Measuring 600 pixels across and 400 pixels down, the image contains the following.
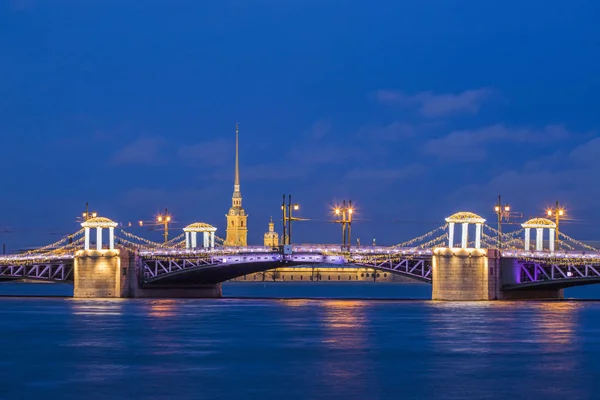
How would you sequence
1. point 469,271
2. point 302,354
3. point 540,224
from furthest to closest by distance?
point 540,224 < point 469,271 < point 302,354

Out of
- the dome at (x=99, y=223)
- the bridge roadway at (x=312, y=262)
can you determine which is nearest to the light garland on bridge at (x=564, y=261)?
the bridge roadway at (x=312, y=262)

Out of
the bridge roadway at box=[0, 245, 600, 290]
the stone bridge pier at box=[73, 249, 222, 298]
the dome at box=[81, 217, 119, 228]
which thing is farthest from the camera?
the dome at box=[81, 217, 119, 228]

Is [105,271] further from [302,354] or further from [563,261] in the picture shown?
[302,354]

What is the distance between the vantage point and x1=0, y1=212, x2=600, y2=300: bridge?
113m

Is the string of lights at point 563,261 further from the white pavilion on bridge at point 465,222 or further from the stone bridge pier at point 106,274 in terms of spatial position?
the stone bridge pier at point 106,274

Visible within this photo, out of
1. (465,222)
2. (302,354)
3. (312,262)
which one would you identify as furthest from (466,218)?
(302,354)

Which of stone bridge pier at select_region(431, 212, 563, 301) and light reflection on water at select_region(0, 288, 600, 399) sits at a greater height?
stone bridge pier at select_region(431, 212, 563, 301)

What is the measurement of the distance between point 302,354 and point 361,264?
187 feet

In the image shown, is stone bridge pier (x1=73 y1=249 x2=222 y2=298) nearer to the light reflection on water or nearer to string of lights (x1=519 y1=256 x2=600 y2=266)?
the light reflection on water

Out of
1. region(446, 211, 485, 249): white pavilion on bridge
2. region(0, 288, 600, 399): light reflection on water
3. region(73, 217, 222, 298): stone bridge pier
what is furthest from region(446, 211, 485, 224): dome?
region(73, 217, 222, 298): stone bridge pier

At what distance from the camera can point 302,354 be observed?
61.4m

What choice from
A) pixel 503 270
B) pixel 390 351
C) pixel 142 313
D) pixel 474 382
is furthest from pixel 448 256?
pixel 474 382

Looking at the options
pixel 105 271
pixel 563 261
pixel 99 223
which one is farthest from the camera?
pixel 99 223

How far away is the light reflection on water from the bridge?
11.5 metres
